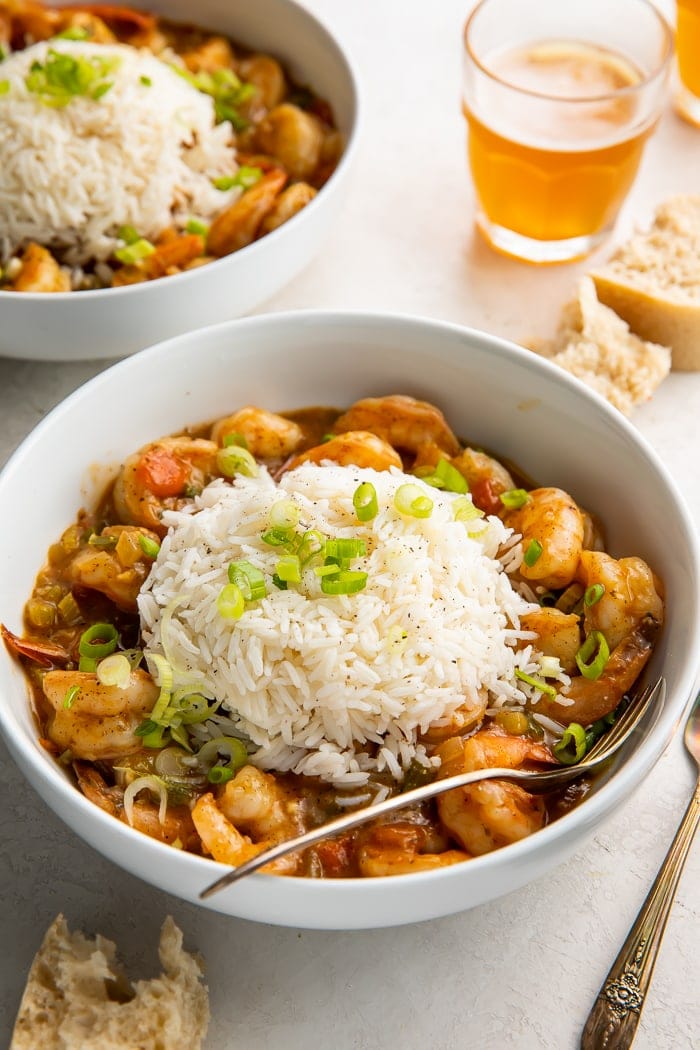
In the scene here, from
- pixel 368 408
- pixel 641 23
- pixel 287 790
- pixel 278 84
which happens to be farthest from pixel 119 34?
pixel 287 790

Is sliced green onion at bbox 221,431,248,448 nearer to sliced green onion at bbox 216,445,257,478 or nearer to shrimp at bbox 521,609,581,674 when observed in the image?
sliced green onion at bbox 216,445,257,478

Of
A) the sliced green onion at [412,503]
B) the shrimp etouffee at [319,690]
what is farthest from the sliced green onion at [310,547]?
the sliced green onion at [412,503]

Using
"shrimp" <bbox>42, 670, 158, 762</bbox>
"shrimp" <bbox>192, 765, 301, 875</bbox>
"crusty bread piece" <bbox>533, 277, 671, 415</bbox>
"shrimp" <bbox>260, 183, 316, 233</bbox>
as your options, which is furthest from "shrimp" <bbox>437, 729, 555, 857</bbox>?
"shrimp" <bbox>260, 183, 316, 233</bbox>

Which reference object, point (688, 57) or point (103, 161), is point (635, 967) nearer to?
point (103, 161)

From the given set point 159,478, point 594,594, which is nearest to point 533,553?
point 594,594

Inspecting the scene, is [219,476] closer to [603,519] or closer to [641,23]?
[603,519]

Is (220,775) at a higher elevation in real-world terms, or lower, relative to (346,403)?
lower
